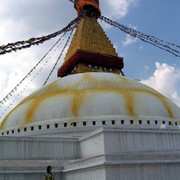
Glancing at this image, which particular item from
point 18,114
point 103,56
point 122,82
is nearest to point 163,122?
point 122,82

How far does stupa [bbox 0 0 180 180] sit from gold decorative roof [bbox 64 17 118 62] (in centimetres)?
731

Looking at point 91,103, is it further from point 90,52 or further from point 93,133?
point 90,52

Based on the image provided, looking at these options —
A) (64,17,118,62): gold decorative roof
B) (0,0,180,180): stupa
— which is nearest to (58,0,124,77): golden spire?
(64,17,118,62): gold decorative roof

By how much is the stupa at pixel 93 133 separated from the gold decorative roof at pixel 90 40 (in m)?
7.31

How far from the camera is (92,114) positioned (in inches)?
640

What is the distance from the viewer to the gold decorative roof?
2616 cm

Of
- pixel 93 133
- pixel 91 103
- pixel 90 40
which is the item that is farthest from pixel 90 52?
pixel 93 133

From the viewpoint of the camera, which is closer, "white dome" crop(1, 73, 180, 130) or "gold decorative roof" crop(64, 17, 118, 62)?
"white dome" crop(1, 73, 180, 130)

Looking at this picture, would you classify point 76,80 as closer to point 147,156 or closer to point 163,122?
point 163,122

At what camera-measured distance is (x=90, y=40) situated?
26516 mm

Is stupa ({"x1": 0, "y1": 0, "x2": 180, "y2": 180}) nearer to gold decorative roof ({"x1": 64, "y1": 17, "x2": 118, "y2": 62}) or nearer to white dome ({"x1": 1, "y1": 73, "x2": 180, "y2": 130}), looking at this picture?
white dome ({"x1": 1, "y1": 73, "x2": 180, "y2": 130})

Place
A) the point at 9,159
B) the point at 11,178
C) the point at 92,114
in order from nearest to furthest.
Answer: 1. the point at 11,178
2. the point at 9,159
3. the point at 92,114

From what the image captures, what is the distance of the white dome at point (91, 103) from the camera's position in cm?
1634

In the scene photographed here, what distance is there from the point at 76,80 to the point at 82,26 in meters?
9.69
